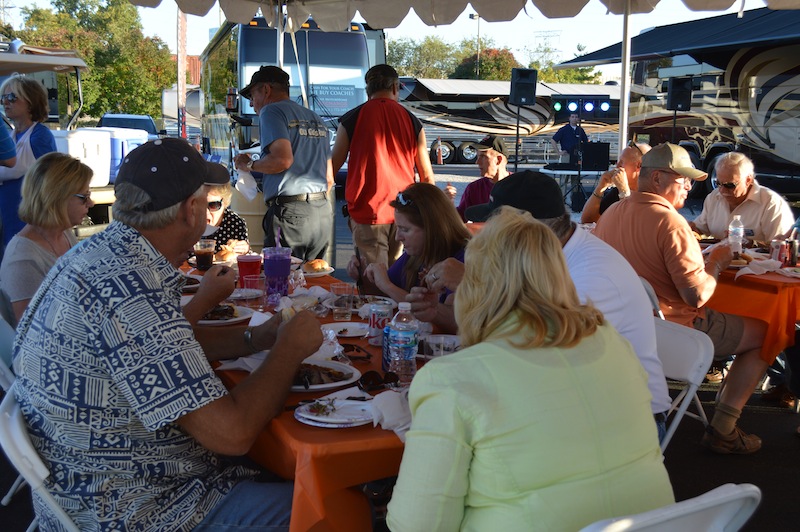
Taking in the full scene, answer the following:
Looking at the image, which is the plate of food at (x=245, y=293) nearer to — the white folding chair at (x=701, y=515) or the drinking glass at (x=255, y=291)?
the drinking glass at (x=255, y=291)

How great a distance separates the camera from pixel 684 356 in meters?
2.70

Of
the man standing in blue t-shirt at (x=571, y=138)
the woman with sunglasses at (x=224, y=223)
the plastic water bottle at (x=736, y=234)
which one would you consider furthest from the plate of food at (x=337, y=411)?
the man standing in blue t-shirt at (x=571, y=138)

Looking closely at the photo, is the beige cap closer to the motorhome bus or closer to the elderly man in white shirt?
the elderly man in white shirt

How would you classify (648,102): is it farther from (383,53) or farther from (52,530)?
(52,530)

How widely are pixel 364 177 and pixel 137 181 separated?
135 inches

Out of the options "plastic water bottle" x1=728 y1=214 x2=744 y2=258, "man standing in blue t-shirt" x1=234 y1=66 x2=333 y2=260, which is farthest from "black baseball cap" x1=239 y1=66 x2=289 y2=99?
"plastic water bottle" x1=728 y1=214 x2=744 y2=258

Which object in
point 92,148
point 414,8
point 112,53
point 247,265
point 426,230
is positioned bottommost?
point 247,265

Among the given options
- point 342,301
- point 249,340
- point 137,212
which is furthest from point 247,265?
point 137,212

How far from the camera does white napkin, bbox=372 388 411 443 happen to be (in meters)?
1.76

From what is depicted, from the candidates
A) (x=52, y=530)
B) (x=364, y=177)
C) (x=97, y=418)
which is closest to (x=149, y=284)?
(x=97, y=418)

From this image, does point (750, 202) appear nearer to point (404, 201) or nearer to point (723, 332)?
point (723, 332)

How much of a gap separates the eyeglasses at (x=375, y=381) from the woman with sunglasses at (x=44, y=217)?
1513mm

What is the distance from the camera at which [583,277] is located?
223 cm

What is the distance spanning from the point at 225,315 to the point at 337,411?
1182 mm
